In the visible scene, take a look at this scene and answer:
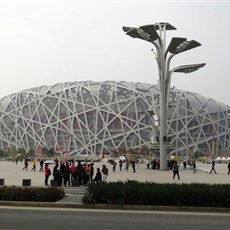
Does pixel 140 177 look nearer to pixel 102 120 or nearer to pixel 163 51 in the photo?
pixel 163 51

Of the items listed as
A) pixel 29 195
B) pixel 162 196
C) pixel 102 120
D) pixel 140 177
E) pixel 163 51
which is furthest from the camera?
pixel 102 120

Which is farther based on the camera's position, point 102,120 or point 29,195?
point 102,120

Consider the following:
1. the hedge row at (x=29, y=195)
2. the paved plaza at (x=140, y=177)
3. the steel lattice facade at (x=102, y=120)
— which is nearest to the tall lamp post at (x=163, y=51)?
the paved plaza at (x=140, y=177)

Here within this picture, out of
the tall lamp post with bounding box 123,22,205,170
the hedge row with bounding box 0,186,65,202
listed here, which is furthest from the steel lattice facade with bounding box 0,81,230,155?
the hedge row with bounding box 0,186,65,202

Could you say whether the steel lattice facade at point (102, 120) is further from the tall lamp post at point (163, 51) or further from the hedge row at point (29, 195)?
the hedge row at point (29, 195)

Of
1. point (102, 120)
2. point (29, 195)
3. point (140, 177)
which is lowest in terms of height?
point (29, 195)

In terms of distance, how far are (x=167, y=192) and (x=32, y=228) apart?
6.03 meters

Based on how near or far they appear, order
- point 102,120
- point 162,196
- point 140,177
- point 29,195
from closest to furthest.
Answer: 1. point 162,196
2. point 29,195
3. point 140,177
4. point 102,120

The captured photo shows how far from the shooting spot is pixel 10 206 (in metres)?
14.3

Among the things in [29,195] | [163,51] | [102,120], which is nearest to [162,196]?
[29,195]

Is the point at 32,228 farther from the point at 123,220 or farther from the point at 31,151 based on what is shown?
the point at 31,151

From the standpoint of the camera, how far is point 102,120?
366 feet

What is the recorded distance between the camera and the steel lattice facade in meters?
111

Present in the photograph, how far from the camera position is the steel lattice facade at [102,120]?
364 ft
